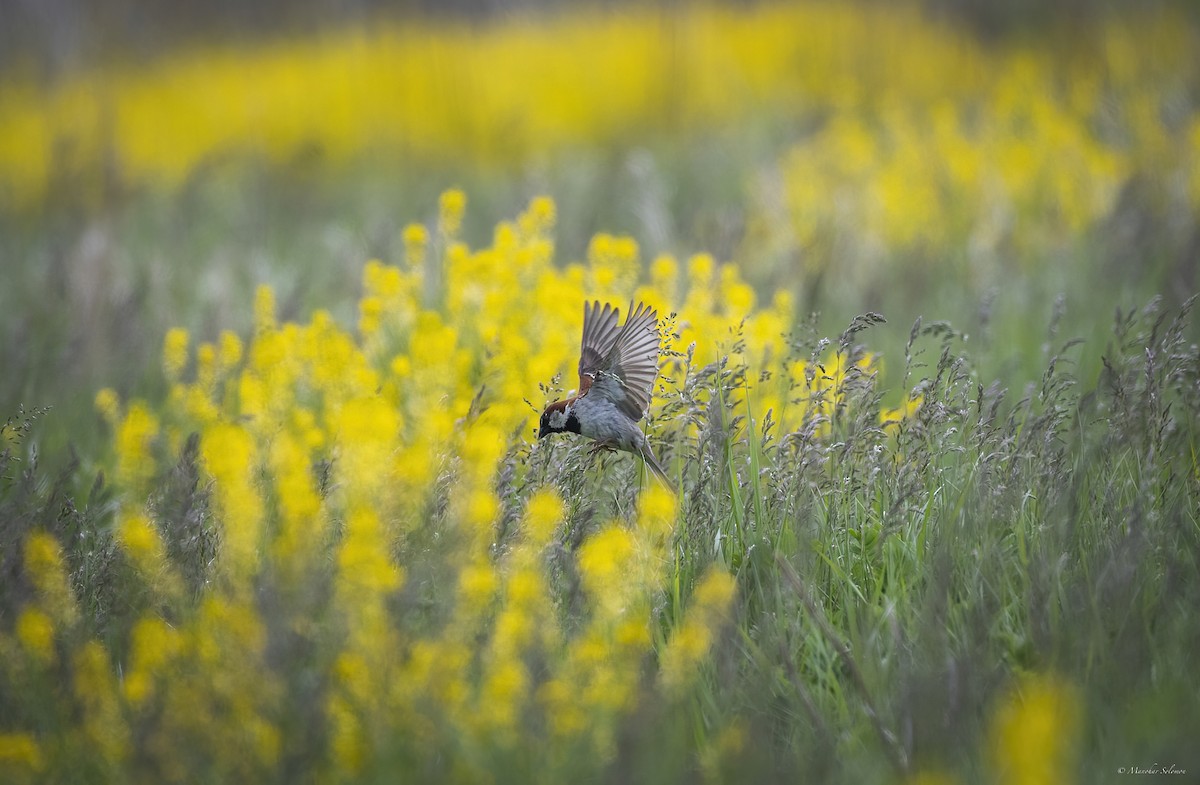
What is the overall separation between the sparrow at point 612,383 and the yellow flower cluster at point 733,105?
3.34m

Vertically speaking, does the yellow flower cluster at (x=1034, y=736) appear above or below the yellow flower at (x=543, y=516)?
below

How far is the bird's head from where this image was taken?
2.54 metres

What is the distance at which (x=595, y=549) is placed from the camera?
1.93 metres

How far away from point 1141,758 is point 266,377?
8.24 feet

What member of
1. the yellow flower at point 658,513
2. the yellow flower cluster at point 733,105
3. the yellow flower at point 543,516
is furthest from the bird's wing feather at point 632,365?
the yellow flower cluster at point 733,105

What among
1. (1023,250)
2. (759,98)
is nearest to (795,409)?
(1023,250)

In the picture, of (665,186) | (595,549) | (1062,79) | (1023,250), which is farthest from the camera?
(1062,79)

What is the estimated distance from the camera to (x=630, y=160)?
7145 mm

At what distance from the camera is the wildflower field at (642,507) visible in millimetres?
1800

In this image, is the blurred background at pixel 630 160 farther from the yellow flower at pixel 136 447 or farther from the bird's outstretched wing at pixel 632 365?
the yellow flower at pixel 136 447

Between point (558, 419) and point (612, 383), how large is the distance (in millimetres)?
173

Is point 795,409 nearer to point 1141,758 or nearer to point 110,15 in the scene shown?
point 1141,758

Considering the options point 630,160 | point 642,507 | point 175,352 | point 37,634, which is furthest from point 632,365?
point 630,160

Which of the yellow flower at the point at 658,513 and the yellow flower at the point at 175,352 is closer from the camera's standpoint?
the yellow flower at the point at 658,513
